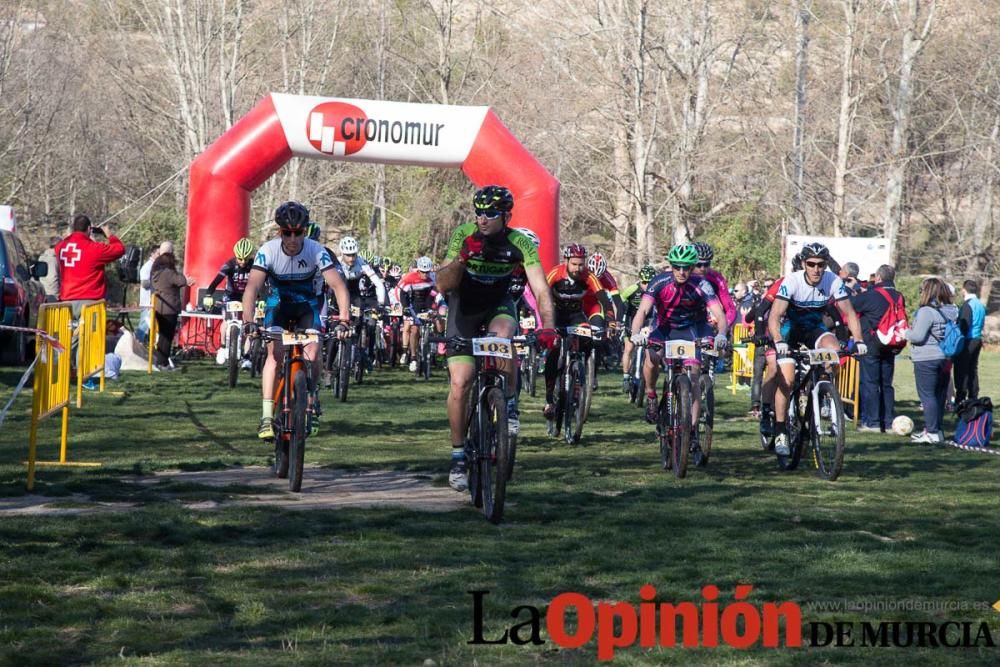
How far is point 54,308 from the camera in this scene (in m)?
10.4

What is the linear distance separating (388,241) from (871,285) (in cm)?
3773

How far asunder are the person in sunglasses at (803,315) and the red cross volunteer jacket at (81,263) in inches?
348

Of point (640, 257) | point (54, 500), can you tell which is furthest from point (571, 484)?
point (640, 257)

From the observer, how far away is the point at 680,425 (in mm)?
11539

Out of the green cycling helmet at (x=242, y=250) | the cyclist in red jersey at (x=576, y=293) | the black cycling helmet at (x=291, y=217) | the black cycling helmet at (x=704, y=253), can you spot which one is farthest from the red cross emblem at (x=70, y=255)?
the black cycling helmet at (x=291, y=217)

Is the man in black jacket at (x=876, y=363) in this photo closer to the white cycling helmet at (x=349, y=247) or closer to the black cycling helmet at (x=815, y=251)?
the black cycling helmet at (x=815, y=251)

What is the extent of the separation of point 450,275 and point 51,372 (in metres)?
3.02

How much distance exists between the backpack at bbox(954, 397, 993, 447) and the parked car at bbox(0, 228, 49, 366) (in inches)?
427

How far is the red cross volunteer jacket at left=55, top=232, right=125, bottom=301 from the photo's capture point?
17562 millimetres

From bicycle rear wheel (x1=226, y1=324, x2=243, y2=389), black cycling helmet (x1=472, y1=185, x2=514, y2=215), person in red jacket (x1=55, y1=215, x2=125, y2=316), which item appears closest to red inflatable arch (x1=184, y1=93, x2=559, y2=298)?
bicycle rear wheel (x1=226, y1=324, x2=243, y2=389)

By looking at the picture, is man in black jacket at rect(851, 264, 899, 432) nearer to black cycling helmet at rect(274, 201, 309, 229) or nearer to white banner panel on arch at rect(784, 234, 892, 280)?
black cycling helmet at rect(274, 201, 309, 229)

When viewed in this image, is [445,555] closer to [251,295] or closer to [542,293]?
[542,293]

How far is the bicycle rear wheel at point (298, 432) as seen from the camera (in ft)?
32.8

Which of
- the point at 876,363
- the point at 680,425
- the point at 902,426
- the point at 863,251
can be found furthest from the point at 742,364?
the point at 680,425
